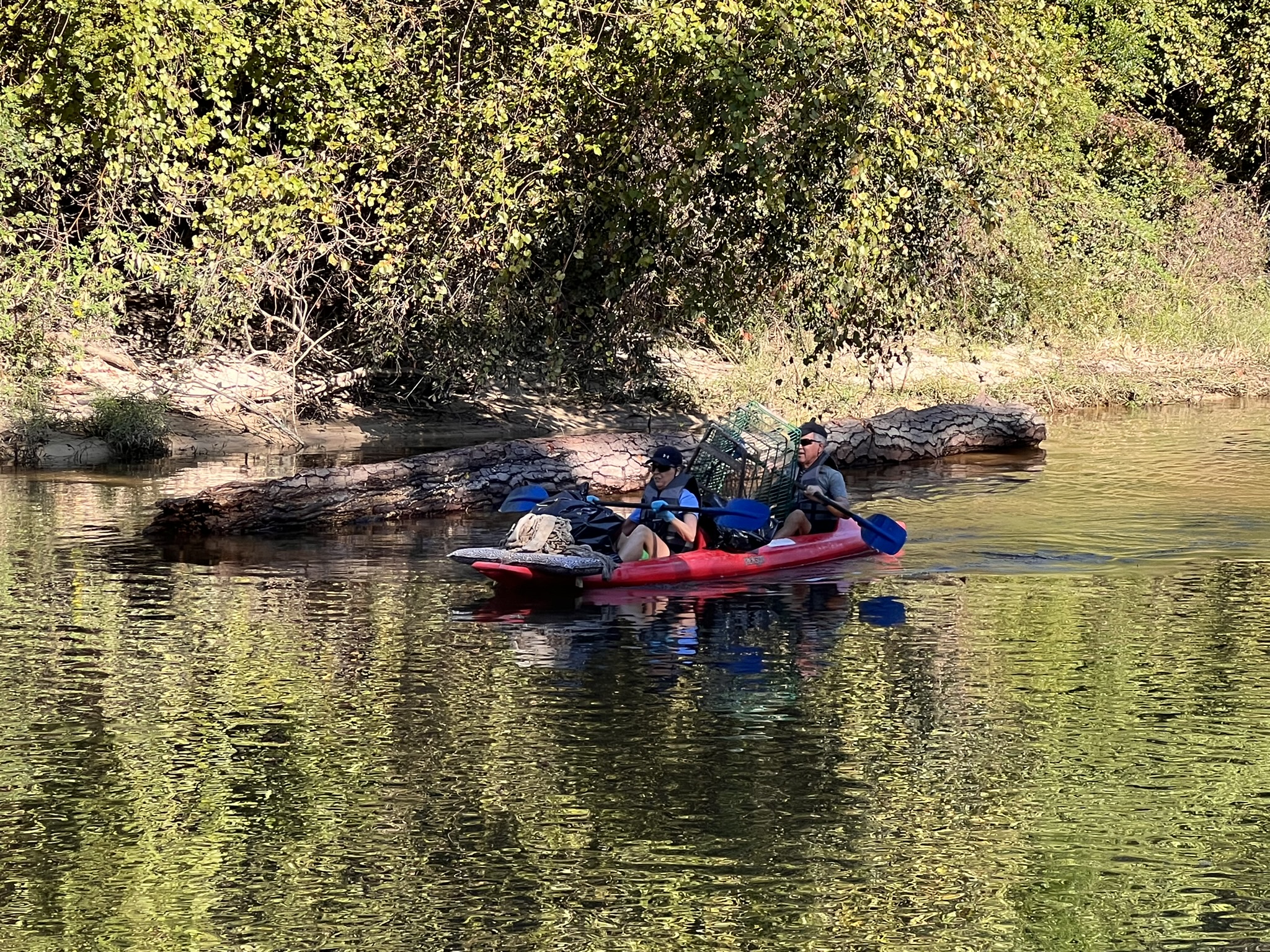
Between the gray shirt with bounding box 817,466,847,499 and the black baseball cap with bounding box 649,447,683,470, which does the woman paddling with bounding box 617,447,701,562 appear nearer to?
the black baseball cap with bounding box 649,447,683,470

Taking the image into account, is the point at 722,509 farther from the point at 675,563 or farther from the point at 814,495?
the point at 814,495

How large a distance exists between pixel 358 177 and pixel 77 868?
56.1ft

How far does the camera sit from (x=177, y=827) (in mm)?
7930

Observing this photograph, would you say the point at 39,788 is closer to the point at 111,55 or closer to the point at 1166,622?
the point at 1166,622

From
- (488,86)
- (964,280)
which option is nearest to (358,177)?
(488,86)

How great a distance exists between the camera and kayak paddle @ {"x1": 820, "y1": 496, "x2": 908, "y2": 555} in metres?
15.3

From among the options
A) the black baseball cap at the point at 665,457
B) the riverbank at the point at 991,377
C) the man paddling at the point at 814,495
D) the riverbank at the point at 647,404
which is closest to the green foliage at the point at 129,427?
the riverbank at the point at 647,404

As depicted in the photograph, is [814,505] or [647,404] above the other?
[647,404]

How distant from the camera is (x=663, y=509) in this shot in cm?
1452

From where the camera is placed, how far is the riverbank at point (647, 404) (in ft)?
75.7

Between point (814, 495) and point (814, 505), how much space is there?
23 cm

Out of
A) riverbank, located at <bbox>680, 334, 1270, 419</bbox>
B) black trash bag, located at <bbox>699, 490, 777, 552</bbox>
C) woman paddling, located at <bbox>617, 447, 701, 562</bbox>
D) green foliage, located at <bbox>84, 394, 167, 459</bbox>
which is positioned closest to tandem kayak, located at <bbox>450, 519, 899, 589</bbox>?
black trash bag, located at <bbox>699, 490, 777, 552</bbox>

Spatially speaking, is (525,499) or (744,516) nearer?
(744,516)

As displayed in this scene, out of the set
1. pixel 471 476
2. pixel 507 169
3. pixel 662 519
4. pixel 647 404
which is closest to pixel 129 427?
pixel 471 476
